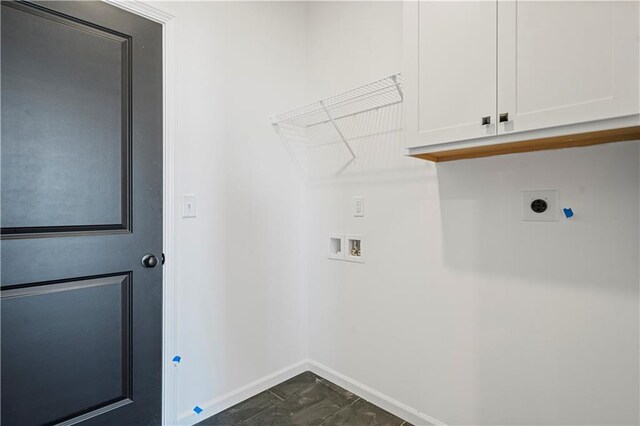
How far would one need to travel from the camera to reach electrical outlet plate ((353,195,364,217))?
2.02 metres

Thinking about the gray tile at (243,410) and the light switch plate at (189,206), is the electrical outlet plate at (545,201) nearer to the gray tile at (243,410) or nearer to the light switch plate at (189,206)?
the light switch plate at (189,206)

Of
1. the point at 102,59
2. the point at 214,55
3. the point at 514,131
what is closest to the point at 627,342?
the point at 514,131

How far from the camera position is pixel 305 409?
1.90 metres

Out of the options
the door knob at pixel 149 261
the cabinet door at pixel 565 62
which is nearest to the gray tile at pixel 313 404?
the door knob at pixel 149 261

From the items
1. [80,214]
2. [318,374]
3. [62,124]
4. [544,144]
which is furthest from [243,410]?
[544,144]

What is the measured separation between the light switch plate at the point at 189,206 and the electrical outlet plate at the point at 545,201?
1591 millimetres

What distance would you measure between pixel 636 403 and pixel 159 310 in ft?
6.62

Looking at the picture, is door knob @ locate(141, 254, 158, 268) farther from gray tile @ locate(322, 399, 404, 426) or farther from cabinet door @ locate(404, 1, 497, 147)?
cabinet door @ locate(404, 1, 497, 147)

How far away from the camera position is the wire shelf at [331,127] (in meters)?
1.89

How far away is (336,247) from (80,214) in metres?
1.41

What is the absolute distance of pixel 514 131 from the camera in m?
1.15

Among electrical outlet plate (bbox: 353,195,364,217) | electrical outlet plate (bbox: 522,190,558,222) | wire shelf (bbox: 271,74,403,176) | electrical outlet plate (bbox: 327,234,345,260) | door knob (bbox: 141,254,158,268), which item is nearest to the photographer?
Result: electrical outlet plate (bbox: 522,190,558,222)

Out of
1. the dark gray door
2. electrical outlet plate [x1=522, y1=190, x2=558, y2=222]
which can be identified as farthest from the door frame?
electrical outlet plate [x1=522, y1=190, x2=558, y2=222]

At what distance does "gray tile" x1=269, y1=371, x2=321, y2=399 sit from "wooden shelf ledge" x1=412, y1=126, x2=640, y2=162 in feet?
A: 5.36
